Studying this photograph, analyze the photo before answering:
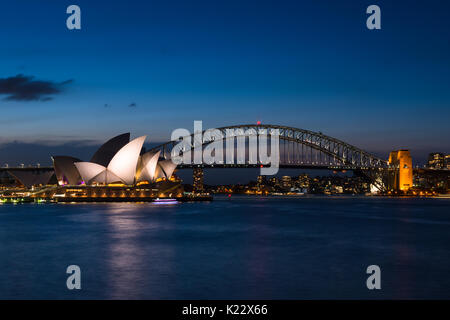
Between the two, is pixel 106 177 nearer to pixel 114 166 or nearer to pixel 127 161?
pixel 114 166

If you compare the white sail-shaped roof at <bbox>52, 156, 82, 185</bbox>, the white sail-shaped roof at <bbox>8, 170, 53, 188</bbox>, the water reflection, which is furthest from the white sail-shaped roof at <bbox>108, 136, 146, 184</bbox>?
the white sail-shaped roof at <bbox>8, 170, 53, 188</bbox>

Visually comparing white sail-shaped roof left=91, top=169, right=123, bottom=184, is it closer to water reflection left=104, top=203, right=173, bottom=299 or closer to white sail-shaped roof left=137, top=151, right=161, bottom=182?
white sail-shaped roof left=137, top=151, right=161, bottom=182

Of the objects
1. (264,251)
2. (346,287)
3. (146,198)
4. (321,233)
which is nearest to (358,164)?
(146,198)

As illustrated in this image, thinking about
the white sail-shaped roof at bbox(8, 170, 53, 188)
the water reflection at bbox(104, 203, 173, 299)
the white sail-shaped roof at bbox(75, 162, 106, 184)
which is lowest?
the water reflection at bbox(104, 203, 173, 299)

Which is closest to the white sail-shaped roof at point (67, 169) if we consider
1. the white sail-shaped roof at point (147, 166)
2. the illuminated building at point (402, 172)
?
the white sail-shaped roof at point (147, 166)

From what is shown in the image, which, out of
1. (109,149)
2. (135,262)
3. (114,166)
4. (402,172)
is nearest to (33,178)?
(109,149)
